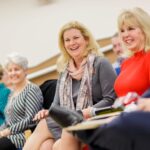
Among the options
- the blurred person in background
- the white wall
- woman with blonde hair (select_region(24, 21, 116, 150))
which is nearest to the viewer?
woman with blonde hair (select_region(24, 21, 116, 150))

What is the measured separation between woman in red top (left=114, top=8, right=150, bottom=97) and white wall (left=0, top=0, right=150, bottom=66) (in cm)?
229

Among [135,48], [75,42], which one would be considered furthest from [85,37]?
[135,48]

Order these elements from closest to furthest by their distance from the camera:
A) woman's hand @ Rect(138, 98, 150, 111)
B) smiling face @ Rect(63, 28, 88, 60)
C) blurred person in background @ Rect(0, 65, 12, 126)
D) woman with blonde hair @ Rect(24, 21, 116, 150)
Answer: woman's hand @ Rect(138, 98, 150, 111), woman with blonde hair @ Rect(24, 21, 116, 150), smiling face @ Rect(63, 28, 88, 60), blurred person in background @ Rect(0, 65, 12, 126)

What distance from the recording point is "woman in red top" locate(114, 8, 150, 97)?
2.16 meters

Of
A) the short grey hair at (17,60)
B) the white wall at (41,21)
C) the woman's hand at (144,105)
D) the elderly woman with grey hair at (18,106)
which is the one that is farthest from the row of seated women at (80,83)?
the white wall at (41,21)

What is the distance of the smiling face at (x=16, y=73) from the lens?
316 centimetres

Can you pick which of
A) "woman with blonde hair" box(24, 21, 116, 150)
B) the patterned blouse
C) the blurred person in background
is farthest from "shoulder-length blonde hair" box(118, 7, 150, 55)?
the blurred person in background

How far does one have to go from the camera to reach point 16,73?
3.18m

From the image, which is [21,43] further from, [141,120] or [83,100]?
[141,120]

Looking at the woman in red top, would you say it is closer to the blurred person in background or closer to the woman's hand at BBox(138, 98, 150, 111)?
the woman's hand at BBox(138, 98, 150, 111)

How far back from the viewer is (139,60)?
7.43 ft

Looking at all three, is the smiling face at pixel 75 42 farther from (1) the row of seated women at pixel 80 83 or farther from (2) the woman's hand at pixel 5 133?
(2) the woman's hand at pixel 5 133

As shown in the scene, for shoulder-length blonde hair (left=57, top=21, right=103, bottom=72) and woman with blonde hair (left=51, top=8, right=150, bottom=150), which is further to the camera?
shoulder-length blonde hair (left=57, top=21, right=103, bottom=72)

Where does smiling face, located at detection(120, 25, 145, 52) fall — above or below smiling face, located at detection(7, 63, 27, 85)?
above
